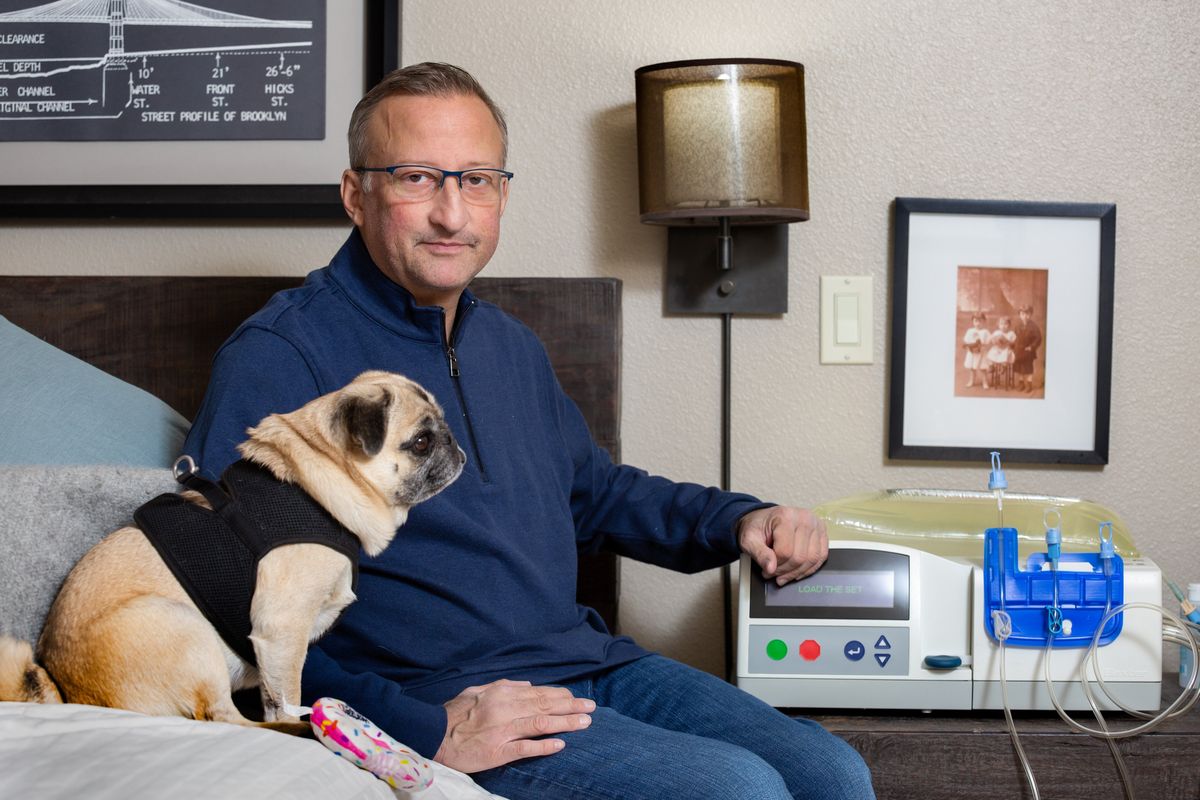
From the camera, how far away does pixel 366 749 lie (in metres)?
0.79

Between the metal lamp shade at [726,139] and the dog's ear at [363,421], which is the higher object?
the metal lamp shade at [726,139]

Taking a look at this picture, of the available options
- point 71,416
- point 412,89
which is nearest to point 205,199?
point 71,416

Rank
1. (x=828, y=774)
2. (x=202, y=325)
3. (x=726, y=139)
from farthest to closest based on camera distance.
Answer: (x=202, y=325)
(x=726, y=139)
(x=828, y=774)

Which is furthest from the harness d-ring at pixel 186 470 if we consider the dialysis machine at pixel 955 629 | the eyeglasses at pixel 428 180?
the dialysis machine at pixel 955 629

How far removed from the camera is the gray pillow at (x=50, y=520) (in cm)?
95

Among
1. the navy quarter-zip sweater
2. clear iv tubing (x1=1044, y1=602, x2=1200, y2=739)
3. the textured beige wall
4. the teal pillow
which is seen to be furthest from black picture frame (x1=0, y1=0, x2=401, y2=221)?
clear iv tubing (x1=1044, y1=602, x2=1200, y2=739)

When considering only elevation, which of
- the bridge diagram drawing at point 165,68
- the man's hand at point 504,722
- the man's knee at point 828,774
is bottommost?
the man's knee at point 828,774

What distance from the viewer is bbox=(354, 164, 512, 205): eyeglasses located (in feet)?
3.72

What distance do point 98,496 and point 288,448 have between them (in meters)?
0.21

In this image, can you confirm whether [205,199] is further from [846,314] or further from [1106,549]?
[1106,549]

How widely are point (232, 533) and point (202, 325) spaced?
800 mm

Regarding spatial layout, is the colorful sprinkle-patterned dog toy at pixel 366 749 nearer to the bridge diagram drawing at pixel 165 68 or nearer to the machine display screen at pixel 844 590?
the machine display screen at pixel 844 590

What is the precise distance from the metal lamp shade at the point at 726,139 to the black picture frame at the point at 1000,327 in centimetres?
23

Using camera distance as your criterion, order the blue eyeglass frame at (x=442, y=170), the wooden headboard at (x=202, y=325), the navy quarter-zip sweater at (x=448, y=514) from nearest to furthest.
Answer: the navy quarter-zip sweater at (x=448, y=514) → the blue eyeglass frame at (x=442, y=170) → the wooden headboard at (x=202, y=325)
